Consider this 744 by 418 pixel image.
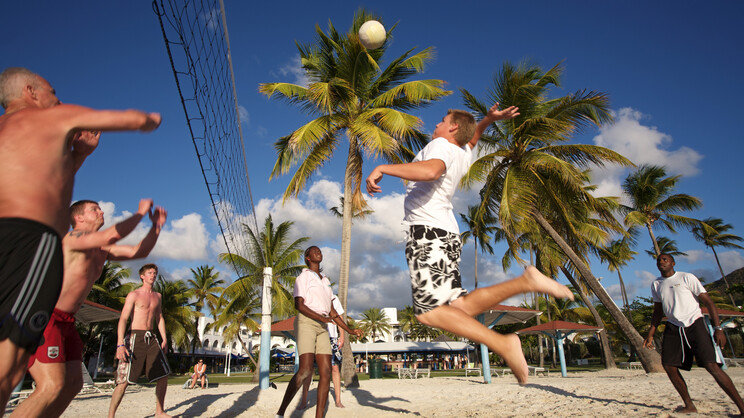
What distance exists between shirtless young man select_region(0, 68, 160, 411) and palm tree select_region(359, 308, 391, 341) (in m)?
62.3

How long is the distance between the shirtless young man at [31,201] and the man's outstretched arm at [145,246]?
0.58m

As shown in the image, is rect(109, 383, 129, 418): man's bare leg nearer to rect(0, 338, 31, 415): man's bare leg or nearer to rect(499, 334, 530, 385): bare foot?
rect(0, 338, 31, 415): man's bare leg

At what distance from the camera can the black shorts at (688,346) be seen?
4602 millimetres

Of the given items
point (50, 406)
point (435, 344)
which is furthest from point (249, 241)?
point (50, 406)

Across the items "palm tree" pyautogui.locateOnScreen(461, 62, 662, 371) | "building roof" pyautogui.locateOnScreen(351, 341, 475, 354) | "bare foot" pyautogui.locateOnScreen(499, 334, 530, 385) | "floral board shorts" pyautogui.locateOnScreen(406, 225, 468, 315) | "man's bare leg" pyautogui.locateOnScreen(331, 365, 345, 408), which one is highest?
"palm tree" pyautogui.locateOnScreen(461, 62, 662, 371)

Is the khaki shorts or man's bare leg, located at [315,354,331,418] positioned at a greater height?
the khaki shorts

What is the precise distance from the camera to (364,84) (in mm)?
14359

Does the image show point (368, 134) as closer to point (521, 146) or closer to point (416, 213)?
point (521, 146)

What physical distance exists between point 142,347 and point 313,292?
227 centimetres

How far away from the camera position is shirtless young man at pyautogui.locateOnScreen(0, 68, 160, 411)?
150cm

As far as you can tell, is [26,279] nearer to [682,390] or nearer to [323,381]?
[323,381]

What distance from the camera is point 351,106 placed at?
47.3 ft

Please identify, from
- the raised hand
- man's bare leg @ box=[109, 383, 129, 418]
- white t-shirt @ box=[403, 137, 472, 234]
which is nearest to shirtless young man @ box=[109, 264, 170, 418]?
man's bare leg @ box=[109, 383, 129, 418]

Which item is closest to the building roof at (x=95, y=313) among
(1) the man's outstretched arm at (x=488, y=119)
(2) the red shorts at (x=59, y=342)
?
(2) the red shorts at (x=59, y=342)
